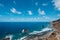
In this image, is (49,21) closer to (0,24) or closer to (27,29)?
(27,29)

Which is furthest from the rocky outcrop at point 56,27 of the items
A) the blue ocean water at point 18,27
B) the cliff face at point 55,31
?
the blue ocean water at point 18,27

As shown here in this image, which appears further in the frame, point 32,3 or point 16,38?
point 16,38

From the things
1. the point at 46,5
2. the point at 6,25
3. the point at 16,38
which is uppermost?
the point at 46,5

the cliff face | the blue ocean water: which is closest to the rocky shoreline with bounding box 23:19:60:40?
the cliff face

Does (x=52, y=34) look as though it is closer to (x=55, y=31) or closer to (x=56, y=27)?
(x=55, y=31)

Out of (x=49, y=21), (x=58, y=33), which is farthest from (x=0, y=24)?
(x=58, y=33)

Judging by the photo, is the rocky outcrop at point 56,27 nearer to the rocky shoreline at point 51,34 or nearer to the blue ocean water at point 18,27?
the rocky shoreline at point 51,34

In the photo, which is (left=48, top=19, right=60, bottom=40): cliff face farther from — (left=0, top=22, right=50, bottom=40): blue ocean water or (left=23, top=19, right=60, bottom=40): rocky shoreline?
(left=0, top=22, right=50, bottom=40): blue ocean water

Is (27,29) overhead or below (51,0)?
below
